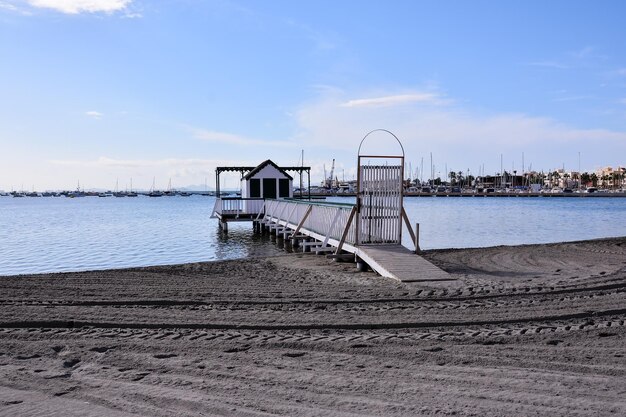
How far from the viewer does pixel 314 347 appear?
6.74 metres

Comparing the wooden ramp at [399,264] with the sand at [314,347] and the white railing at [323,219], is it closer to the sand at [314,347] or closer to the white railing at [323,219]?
the sand at [314,347]

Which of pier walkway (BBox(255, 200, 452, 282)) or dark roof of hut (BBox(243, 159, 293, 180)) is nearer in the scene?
pier walkway (BBox(255, 200, 452, 282))

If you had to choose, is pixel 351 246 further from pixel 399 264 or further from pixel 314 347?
pixel 314 347

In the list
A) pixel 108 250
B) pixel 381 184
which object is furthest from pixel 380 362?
pixel 108 250

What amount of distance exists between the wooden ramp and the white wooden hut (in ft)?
68.3

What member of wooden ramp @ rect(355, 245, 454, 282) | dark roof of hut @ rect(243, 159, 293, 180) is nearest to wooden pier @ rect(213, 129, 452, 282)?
wooden ramp @ rect(355, 245, 454, 282)

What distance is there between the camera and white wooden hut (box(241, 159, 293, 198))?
35.3m

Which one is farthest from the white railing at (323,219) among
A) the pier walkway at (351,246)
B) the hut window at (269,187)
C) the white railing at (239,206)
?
the hut window at (269,187)

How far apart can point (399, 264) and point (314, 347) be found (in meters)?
6.71

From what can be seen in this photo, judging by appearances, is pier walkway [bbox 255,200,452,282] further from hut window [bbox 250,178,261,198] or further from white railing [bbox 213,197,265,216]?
hut window [bbox 250,178,261,198]

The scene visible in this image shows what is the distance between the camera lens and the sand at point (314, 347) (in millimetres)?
4949

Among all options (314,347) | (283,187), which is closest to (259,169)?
(283,187)

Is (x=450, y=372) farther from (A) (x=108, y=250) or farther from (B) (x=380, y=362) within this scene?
(A) (x=108, y=250)

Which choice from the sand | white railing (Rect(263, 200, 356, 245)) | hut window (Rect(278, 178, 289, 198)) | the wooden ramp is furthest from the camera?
hut window (Rect(278, 178, 289, 198))
